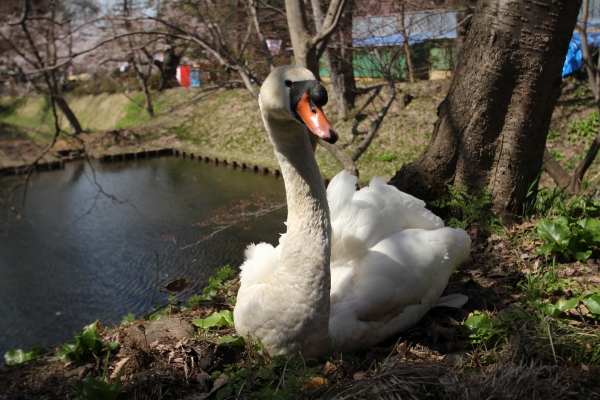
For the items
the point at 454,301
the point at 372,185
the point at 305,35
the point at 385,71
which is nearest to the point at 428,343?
the point at 454,301

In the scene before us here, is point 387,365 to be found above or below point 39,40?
below

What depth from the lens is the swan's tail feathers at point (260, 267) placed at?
364cm

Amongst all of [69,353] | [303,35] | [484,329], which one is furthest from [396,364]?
[303,35]

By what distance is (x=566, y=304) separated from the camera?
3.26 meters

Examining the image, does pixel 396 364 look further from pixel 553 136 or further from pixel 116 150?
pixel 116 150

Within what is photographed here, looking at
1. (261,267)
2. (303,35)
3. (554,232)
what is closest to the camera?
(261,267)

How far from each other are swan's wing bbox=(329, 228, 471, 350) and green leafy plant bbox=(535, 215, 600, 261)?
2.69ft

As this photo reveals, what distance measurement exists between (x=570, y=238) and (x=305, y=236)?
2315mm

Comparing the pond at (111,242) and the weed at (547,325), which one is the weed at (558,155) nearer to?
the pond at (111,242)

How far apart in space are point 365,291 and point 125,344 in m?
1.72

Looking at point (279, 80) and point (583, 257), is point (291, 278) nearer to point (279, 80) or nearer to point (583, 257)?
point (279, 80)

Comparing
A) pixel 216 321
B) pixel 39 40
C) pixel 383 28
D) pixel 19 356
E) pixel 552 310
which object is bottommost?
pixel 19 356

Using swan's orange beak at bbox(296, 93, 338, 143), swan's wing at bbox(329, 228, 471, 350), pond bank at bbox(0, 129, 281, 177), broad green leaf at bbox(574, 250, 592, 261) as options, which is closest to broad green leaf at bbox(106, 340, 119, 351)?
swan's wing at bbox(329, 228, 471, 350)

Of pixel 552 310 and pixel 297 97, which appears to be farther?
pixel 552 310
